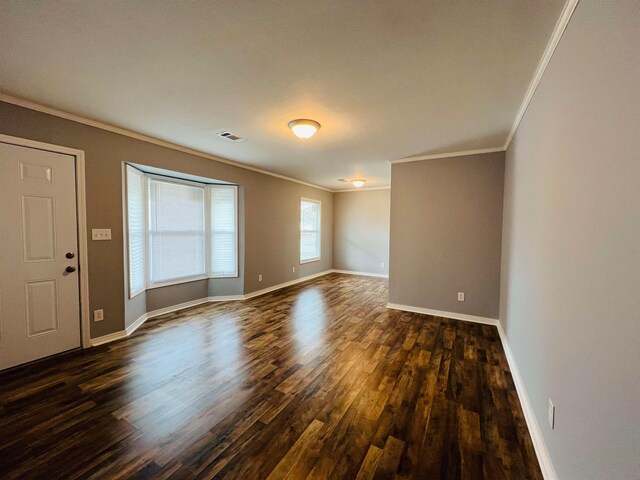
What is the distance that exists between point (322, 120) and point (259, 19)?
1324 mm

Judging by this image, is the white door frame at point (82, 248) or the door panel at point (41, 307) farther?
the white door frame at point (82, 248)

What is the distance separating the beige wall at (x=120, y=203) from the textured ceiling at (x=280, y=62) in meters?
0.25

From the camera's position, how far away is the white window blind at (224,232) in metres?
4.67

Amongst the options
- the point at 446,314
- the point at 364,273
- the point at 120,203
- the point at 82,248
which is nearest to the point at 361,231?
the point at 364,273

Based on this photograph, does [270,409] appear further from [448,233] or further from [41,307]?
[448,233]

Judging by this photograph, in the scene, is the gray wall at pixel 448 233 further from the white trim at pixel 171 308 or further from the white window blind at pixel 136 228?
the white window blind at pixel 136 228

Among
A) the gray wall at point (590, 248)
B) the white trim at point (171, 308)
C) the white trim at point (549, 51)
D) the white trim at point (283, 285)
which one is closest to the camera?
the gray wall at point (590, 248)

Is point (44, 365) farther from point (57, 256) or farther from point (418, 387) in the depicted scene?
point (418, 387)

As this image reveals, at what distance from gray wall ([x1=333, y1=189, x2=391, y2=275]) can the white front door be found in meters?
5.90

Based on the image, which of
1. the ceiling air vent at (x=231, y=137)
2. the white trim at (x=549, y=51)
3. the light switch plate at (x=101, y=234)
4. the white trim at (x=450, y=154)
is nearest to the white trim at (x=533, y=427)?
the white trim at (x=549, y=51)

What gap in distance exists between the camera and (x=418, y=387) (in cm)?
217

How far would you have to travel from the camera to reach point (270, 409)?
1.89 metres

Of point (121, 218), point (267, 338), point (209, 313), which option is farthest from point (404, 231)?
point (121, 218)

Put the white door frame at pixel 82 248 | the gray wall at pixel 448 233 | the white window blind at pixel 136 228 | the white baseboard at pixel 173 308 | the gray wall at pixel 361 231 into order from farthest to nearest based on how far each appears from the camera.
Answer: the gray wall at pixel 361 231 < the gray wall at pixel 448 233 < the white window blind at pixel 136 228 < the white baseboard at pixel 173 308 < the white door frame at pixel 82 248
